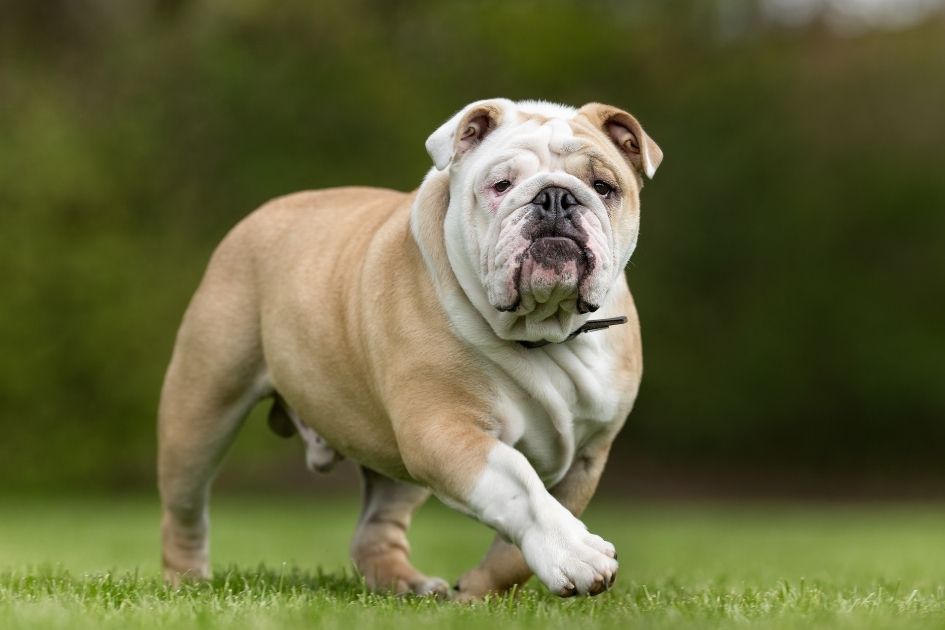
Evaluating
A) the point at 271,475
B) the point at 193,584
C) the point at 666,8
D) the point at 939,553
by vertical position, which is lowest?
the point at 271,475

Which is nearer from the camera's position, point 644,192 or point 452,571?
point 452,571

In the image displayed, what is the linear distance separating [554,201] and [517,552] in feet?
3.79

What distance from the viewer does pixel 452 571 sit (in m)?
7.60

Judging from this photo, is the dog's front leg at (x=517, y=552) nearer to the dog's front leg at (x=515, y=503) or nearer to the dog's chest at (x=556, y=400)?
the dog's chest at (x=556, y=400)

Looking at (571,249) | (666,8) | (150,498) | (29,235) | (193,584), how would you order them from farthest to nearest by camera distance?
(666,8)
(150,498)
(29,235)
(193,584)
(571,249)

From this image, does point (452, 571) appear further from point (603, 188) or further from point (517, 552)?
point (603, 188)

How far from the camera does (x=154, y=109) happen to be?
1645 centimetres

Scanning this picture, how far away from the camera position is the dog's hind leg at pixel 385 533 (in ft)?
17.1

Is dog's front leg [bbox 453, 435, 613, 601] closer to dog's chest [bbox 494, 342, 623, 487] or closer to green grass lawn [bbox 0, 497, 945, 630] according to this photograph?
green grass lawn [bbox 0, 497, 945, 630]

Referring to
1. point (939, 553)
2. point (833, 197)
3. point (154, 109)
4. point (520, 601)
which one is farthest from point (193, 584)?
point (833, 197)

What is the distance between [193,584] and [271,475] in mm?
13375

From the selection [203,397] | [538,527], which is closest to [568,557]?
[538,527]

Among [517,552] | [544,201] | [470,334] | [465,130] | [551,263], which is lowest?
[517,552]

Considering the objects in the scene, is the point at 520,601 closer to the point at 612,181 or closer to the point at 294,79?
the point at 612,181
